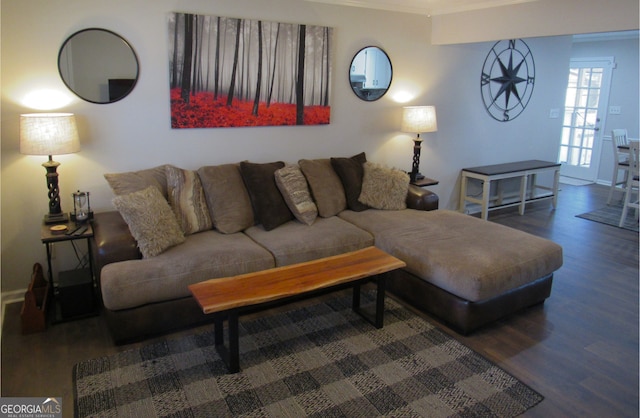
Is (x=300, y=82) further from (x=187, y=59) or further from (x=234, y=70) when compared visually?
(x=187, y=59)

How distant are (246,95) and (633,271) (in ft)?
12.3

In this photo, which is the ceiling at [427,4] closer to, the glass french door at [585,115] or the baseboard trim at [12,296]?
the baseboard trim at [12,296]

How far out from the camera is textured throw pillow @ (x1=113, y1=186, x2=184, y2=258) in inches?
114

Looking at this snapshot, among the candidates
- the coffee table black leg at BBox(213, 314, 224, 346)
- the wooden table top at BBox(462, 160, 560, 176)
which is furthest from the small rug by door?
the coffee table black leg at BBox(213, 314, 224, 346)

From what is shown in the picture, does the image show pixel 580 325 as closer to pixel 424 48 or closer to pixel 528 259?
pixel 528 259

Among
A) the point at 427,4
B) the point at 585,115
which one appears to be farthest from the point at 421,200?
the point at 585,115

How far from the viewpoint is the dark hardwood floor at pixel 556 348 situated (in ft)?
7.88

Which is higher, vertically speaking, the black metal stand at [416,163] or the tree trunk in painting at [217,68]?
the tree trunk in painting at [217,68]

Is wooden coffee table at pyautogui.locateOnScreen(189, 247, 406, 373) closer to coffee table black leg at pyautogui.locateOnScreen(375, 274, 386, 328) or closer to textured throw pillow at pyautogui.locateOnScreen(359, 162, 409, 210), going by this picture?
coffee table black leg at pyautogui.locateOnScreen(375, 274, 386, 328)

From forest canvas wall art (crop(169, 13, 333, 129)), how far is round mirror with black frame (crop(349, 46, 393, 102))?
0.33m

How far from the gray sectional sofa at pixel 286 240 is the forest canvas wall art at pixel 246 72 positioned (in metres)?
0.46

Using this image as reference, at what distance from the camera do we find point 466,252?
316 cm

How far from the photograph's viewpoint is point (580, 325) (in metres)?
3.15

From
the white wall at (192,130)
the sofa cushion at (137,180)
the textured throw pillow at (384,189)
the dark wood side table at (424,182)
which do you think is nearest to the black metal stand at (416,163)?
the dark wood side table at (424,182)
